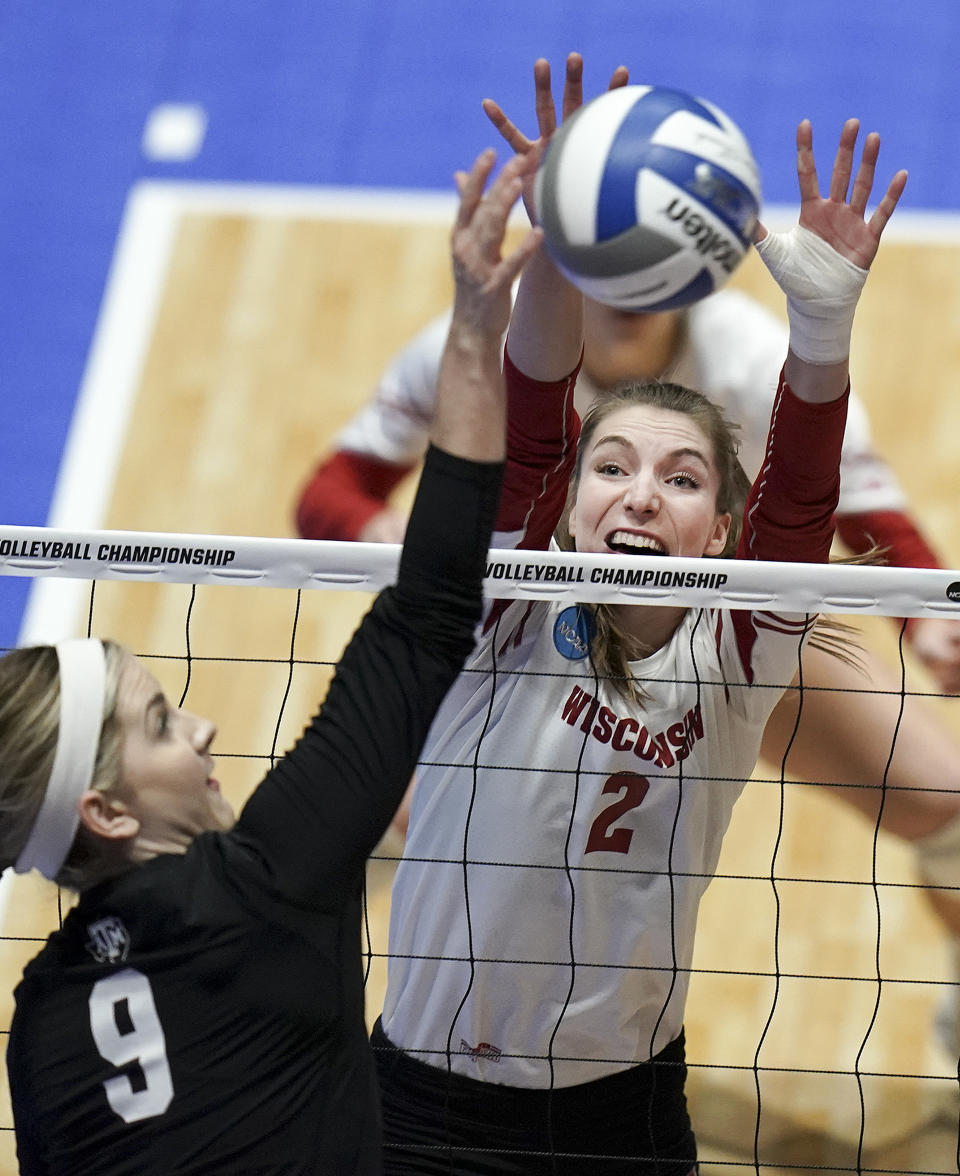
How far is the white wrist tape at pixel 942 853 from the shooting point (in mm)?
4184

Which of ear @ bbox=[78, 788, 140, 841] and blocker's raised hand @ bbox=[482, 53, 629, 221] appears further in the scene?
blocker's raised hand @ bbox=[482, 53, 629, 221]

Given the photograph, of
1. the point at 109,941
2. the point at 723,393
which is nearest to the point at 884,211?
the point at 109,941

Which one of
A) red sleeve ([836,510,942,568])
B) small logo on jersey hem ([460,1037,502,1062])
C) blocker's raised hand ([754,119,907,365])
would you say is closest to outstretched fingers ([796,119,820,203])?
blocker's raised hand ([754,119,907,365])

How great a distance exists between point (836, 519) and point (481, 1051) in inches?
72.7

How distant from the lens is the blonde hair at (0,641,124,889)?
79.0 inches

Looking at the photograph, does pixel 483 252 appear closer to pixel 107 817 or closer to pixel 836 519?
pixel 107 817

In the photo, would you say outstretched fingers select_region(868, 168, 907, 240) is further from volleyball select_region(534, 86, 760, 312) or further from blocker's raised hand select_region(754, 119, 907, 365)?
volleyball select_region(534, 86, 760, 312)

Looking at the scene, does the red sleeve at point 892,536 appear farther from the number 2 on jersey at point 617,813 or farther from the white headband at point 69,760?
the white headband at point 69,760

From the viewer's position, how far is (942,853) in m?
4.24

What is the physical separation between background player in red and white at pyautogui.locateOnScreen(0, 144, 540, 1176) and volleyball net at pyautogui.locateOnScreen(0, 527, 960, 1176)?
33.7 inches

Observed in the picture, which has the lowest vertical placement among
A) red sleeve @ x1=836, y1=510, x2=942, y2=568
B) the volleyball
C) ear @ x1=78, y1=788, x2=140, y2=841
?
ear @ x1=78, y1=788, x2=140, y2=841

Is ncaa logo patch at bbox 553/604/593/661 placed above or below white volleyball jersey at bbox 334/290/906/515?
below

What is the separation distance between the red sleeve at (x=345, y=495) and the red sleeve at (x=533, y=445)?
2186mm

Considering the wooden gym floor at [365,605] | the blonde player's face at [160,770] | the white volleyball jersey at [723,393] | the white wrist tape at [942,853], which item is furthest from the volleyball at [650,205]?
the white wrist tape at [942,853]
